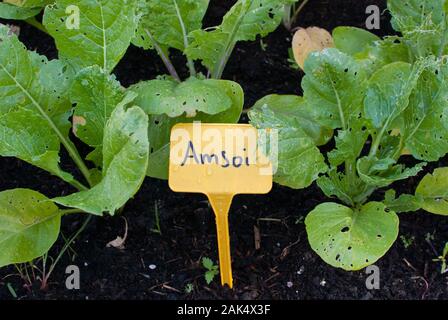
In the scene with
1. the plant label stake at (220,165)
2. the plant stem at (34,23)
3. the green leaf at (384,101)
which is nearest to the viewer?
the plant label stake at (220,165)

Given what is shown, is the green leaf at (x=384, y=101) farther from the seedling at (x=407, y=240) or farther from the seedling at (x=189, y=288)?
the seedling at (x=189, y=288)

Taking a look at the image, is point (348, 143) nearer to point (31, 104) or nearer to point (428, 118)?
point (428, 118)

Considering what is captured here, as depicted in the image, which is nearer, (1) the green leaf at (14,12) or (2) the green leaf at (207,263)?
(2) the green leaf at (207,263)

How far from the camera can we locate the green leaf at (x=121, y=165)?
101 cm

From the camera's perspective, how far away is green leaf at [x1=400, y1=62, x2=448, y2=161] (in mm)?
1154

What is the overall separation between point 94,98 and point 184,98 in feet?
0.58

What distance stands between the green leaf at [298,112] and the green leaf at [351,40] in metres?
0.21

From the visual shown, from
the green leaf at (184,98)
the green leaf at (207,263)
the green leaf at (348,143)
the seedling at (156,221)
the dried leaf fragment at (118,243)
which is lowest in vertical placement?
the green leaf at (207,263)

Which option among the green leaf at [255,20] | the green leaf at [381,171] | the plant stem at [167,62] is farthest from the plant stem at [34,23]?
the green leaf at [381,171]

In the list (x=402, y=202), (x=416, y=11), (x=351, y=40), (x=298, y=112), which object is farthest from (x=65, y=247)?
(x=416, y=11)

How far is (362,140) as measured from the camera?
4.07ft

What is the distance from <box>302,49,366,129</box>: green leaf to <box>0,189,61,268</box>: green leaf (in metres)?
0.58

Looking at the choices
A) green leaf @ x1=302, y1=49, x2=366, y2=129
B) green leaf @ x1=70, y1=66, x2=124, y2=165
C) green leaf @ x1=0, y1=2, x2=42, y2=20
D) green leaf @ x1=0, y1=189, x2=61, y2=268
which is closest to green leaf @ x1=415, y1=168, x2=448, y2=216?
green leaf @ x1=302, y1=49, x2=366, y2=129

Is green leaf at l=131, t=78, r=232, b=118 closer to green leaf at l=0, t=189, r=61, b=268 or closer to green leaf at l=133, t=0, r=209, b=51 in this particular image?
green leaf at l=133, t=0, r=209, b=51
